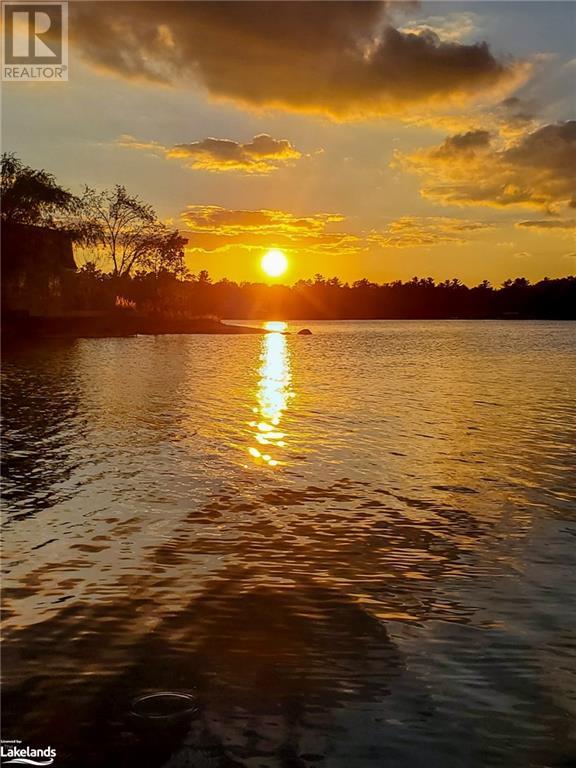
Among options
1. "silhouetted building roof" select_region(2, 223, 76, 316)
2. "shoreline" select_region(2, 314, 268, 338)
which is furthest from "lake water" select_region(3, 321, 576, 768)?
"silhouetted building roof" select_region(2, 223, 76, 316)

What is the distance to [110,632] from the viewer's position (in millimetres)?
6520

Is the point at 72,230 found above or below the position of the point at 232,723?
above

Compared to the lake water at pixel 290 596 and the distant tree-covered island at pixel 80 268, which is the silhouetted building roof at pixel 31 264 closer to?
the distant tree-covered island at pixel 80 268

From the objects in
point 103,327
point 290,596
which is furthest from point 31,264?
point 290,596

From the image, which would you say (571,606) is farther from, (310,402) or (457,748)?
(310,402)

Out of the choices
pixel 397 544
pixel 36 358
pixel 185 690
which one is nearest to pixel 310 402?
pixel 397 544

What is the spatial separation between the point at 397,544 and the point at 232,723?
451 cm

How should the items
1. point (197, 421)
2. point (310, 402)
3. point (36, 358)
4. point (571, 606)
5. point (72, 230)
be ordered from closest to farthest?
point (571, 606), point (197, 421), point (310, 402), point (36, 358), point (72, 230)

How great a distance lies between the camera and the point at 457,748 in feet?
15.7

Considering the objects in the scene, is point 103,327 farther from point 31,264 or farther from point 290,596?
point 290,596

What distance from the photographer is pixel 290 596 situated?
24.3ft

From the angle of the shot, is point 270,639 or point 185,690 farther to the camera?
point 270,639

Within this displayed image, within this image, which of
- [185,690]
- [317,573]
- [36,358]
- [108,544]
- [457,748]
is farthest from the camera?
[36,358]

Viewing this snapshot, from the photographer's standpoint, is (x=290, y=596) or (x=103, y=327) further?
(x=103, y=327)
